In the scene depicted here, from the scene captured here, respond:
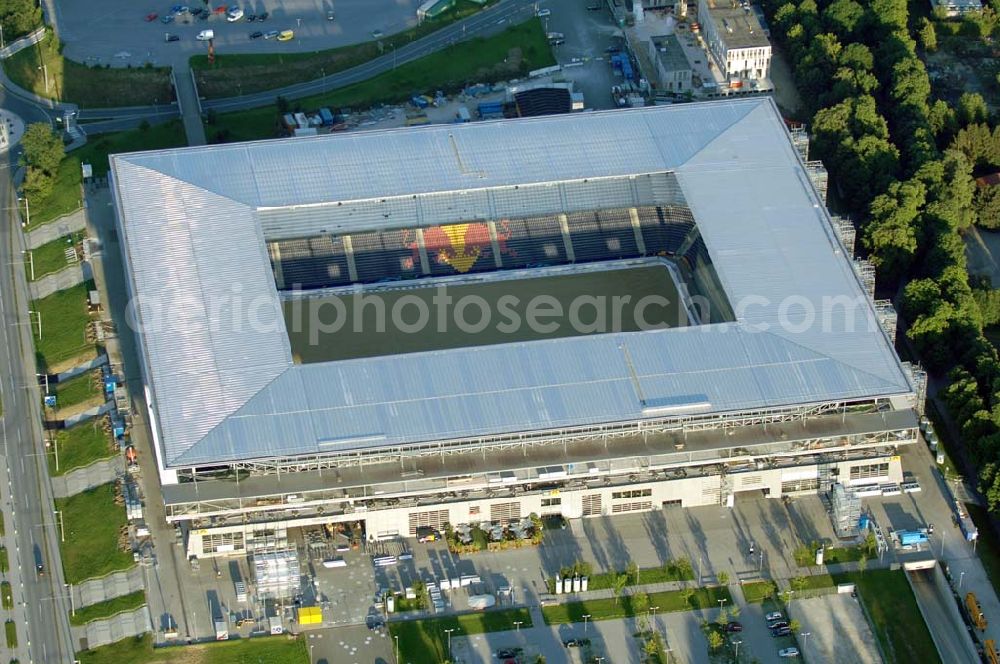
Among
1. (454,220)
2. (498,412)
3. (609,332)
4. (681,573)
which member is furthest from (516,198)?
(681,573)

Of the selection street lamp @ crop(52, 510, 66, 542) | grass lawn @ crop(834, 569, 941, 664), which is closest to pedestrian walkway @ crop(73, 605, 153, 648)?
street lamp @ crop(52, 510, 66, 542)

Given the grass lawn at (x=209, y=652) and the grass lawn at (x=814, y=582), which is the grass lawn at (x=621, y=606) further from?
the grass lawn at (x=209, y=652)

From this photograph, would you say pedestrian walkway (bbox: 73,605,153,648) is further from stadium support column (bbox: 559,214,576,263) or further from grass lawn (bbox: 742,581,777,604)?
stadium support column (bbox: 559,214,576,263)

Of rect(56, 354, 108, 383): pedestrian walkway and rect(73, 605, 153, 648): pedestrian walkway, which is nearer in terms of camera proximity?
rect(73, 605, 153, 648): pedestrian walkway

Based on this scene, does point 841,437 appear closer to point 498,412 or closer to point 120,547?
point 498,412

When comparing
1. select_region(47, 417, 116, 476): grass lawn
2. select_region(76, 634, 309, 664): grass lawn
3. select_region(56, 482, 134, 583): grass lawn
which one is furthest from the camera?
select_region(47, 417, 116, 476): grass lawn
